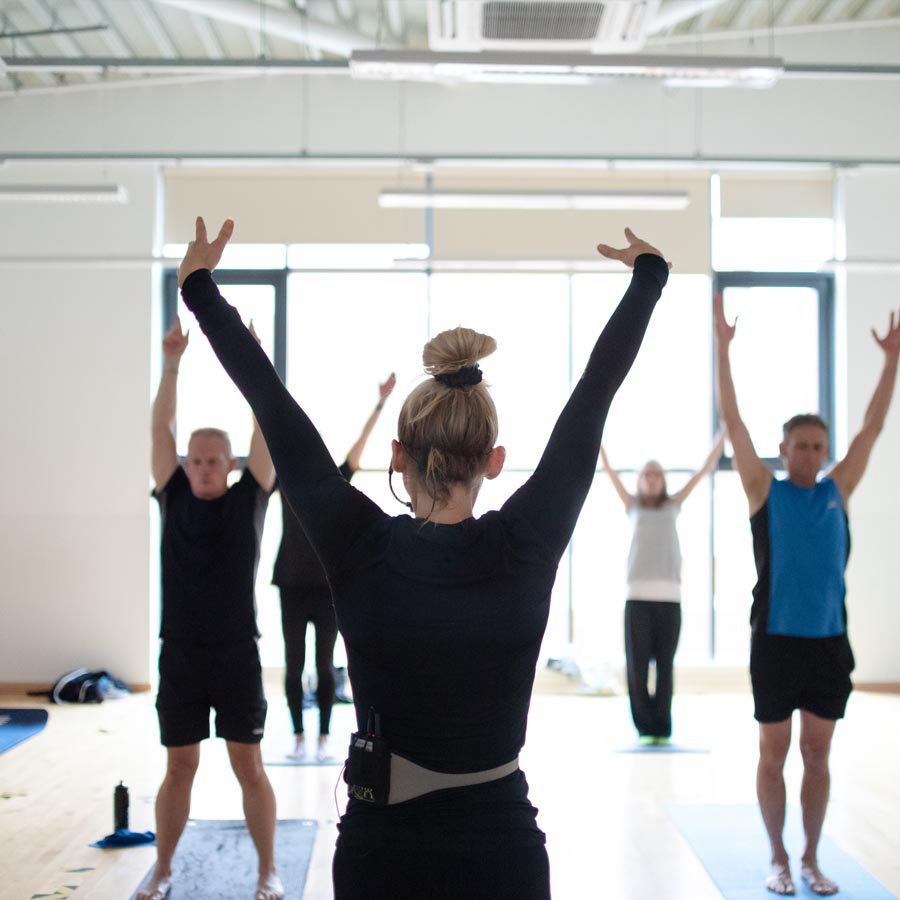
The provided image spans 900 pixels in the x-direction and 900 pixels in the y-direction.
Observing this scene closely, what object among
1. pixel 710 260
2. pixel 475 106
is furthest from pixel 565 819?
pixel 475 106

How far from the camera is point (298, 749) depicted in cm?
543

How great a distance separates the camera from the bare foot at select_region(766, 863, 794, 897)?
3.42 metres

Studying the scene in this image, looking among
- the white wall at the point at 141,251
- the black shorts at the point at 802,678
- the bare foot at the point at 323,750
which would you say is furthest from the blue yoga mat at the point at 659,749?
the white wall at the point at 141,251

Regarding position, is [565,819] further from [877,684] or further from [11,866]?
[877,684]

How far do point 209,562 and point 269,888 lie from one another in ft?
3.46

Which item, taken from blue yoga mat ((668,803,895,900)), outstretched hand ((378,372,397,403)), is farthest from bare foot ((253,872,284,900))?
outstretched hand ((378,372,397,403))

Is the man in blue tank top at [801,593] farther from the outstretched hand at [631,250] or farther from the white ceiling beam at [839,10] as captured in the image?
the white ceiling beam at [839,10]

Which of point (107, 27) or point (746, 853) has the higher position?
point (107, 27)

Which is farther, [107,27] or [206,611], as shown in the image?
[107,27]

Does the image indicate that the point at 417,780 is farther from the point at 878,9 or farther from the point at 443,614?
the point at 878,9

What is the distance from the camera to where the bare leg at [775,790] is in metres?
3.35

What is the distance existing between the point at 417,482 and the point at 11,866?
3248 millimetres

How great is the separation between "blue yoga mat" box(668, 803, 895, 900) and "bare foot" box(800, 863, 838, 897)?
0.02m

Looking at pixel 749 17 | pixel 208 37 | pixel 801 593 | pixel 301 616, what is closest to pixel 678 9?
pixel 749 17
